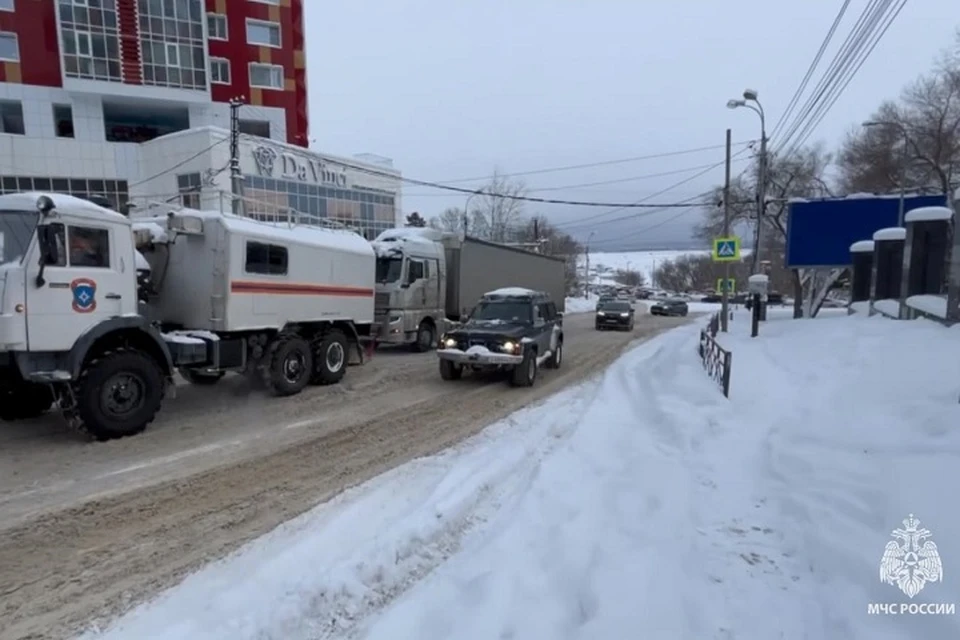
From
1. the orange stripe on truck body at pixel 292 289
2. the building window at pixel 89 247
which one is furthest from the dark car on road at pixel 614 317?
the building window at pixel 89 247

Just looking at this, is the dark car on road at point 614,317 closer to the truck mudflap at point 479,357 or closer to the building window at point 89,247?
the truck mudflap at point 479,357

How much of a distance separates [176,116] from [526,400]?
35.0m

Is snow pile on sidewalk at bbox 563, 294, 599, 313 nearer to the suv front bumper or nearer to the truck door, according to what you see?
the suv front bumper

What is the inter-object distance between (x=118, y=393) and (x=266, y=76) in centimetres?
3609

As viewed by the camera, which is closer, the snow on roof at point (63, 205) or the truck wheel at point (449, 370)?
the snow on roof at point (63, 205)

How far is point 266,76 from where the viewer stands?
120ft

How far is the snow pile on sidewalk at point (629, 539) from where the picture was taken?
321 cm

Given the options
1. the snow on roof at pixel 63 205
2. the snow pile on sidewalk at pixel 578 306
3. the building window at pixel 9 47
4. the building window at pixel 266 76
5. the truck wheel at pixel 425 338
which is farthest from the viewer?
the snow pile on sidewalk at pixel 578 306

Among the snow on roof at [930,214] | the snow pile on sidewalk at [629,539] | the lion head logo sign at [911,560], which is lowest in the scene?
the snow pile on sidewalk at [629,539]

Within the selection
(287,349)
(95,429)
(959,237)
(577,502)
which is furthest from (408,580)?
(959,237)

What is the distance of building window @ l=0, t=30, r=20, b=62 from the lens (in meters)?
28.8

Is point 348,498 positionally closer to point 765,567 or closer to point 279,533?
point 279,533

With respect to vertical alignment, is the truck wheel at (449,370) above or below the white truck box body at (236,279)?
below

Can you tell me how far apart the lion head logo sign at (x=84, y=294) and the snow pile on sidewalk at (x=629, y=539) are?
423 centimetres
